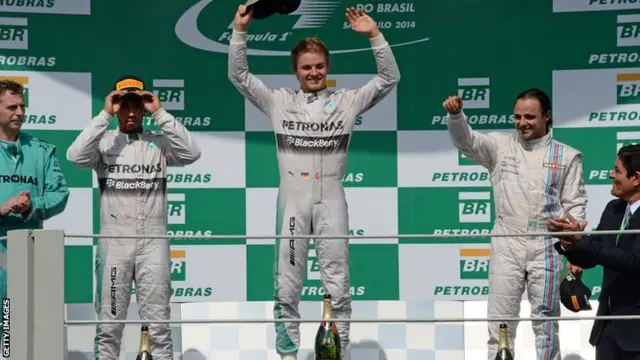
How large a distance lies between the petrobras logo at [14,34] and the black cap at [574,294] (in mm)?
3080

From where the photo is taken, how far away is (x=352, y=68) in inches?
261

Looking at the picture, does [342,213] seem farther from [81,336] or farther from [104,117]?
[81,336]

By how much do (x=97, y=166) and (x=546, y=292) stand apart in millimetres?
2019

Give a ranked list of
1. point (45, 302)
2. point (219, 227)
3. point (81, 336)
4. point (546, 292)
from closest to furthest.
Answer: point (45, 302)
point (546, 292)
point (81, 336)
point (219, 227)

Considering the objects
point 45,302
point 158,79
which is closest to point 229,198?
point 158,79

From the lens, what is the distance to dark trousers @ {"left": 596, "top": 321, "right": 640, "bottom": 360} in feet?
15.1

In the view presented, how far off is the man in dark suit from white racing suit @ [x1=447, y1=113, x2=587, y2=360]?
50 cm

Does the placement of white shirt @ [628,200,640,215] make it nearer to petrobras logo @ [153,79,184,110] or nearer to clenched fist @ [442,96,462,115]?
clenched fist @ [442,96,462,115]

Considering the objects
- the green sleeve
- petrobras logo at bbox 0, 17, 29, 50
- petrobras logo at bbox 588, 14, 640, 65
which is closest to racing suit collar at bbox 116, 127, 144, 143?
the green sleeve

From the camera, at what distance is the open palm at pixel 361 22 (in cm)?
533

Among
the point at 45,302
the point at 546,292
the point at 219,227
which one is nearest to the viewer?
the point at 45,302

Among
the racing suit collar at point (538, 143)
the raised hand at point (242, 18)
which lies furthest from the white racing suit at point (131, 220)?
the racing suit collar at point (538, 143)

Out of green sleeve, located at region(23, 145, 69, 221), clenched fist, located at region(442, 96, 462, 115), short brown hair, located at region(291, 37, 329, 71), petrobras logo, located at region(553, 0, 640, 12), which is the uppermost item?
petrobras logo, located at region(553, 0, 640, 12)

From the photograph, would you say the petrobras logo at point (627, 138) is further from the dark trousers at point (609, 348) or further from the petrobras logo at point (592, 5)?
the dark trousers at point (609, 348)
